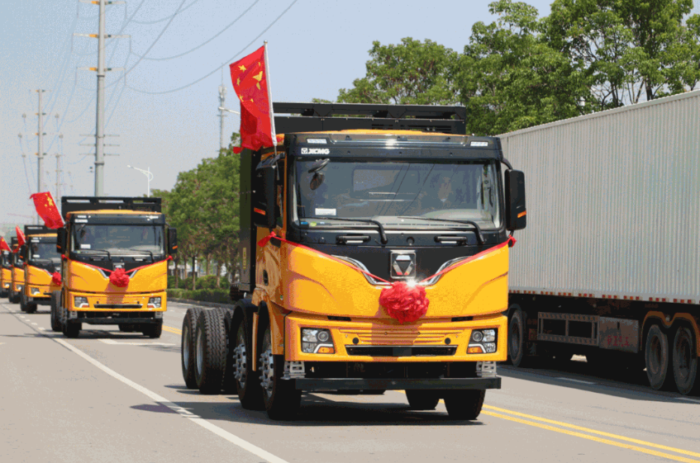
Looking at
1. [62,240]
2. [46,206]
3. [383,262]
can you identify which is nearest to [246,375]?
[383,262]

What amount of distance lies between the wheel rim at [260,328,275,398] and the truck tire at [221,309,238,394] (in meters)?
1.87

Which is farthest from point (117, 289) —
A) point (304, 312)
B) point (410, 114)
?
point (304, 312)

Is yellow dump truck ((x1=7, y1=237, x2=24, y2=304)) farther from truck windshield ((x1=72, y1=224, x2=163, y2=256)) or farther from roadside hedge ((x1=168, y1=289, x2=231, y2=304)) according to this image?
truck windshield ((x1=72, y1=224, x2=163, y2=256))

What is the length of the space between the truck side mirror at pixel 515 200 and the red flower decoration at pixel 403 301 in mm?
1298

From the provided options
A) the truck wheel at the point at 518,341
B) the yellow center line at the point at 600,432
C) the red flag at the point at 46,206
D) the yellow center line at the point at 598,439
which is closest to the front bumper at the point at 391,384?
the yellow center line at the point at 598,439

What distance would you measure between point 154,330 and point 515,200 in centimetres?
1921

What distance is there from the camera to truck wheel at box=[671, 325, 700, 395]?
15914 mm

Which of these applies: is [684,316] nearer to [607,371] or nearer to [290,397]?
[607,371]

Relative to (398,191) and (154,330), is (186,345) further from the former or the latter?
(154,330)

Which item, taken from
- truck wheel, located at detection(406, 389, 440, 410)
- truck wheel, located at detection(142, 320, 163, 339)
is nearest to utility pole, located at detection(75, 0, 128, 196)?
truck wheel, located at detection(142, 320, 163, 339)

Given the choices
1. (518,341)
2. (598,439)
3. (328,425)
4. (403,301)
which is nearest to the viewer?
(598,439)

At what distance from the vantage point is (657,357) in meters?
17.2

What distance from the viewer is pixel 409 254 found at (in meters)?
11.3

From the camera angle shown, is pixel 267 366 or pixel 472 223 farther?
pixel 267 366
